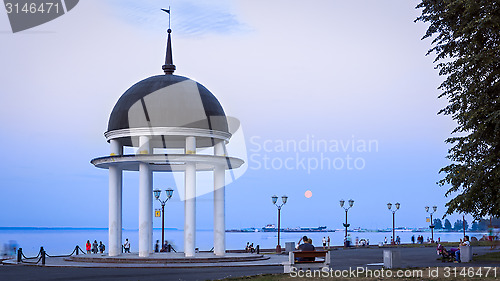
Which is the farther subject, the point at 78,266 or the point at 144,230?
the point at 144,230

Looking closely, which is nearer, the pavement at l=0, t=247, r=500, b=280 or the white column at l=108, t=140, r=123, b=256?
the pavement at l=0, t=247, r=500, b=280

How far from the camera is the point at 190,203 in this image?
42562 mm

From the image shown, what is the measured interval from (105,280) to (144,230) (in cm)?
1624

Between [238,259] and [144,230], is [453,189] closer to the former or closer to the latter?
[238,259]

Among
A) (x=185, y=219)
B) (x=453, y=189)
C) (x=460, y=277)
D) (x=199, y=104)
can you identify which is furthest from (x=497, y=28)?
(x=185, y=219)

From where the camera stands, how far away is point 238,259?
1614 inches

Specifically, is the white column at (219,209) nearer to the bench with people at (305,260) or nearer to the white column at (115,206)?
the white column at (115,206)

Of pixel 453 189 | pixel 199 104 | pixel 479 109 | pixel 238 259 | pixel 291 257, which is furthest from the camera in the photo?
pixel 199 104

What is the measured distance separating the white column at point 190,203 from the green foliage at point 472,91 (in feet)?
53.4

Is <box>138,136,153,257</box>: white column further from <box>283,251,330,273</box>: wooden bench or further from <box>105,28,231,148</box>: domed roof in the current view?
<box>283,251,330,273</box>: wooden bench

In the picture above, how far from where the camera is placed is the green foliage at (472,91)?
99.7 ft

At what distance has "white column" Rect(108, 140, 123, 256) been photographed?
43844 millimetres

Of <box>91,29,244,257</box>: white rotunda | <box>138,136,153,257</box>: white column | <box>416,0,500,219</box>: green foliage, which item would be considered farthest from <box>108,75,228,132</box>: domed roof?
<box>416,0,500,219</box>: green foliage

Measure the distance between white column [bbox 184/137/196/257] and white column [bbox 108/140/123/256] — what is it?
4858 mm
